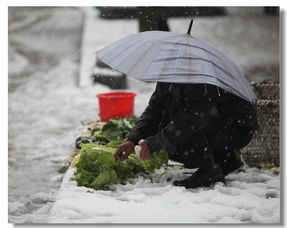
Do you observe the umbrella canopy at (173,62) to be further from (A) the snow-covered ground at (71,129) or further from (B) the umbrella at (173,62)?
(A) the snow-covered ground at (71,129)

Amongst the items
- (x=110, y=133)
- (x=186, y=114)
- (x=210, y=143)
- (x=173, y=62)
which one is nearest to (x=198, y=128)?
(x=186, y=114)

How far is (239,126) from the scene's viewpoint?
3.43 m

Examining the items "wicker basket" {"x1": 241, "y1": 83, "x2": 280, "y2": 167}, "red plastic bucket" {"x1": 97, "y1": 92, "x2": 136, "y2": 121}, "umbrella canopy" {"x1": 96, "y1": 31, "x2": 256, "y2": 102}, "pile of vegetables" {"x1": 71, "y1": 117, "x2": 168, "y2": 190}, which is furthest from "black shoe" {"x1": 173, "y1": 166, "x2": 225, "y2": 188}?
"red plastic bucket" {"x1": 97, "y1": 92, "x2": 136, "y2": 121}

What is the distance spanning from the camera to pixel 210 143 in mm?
3457

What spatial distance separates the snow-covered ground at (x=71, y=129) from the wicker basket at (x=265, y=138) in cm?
22

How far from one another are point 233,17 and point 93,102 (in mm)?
8103

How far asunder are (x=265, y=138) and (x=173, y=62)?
5.54ft

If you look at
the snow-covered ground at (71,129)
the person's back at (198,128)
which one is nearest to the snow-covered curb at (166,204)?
the snow-covered ground at (71,129)

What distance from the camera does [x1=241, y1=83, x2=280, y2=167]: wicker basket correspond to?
4.34m

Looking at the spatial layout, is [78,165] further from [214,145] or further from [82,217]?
[214,145]

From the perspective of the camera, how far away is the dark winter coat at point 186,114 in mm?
3141

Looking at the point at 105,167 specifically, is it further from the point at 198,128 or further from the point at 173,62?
the point at 173,62
